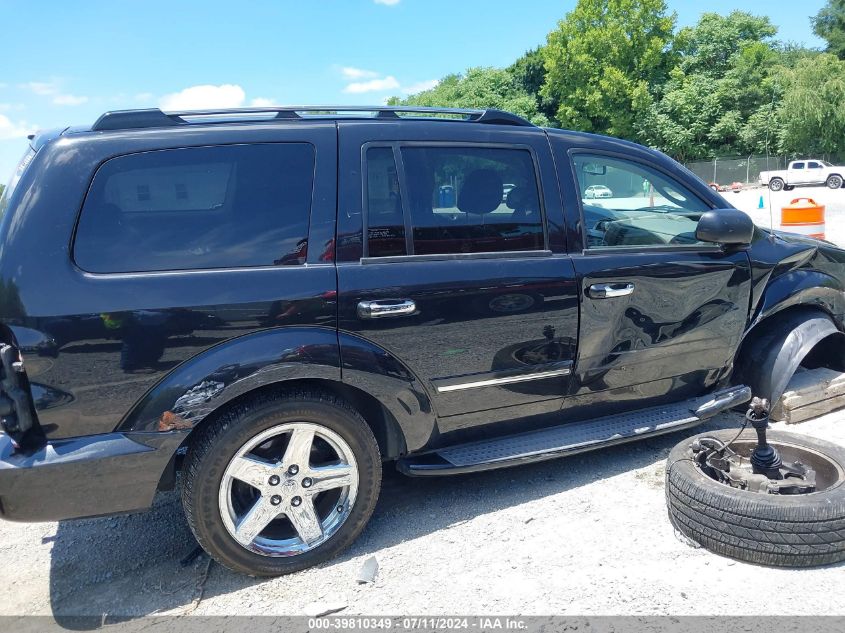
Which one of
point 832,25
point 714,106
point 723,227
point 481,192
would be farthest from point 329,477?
point 832,25

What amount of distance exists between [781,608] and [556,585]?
2.83ft

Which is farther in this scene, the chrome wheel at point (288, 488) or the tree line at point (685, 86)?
the tree line at point (685, 86)

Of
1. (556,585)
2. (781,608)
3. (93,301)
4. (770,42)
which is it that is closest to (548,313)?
(556,585)

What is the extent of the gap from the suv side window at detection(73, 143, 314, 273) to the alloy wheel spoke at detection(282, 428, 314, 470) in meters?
0.75

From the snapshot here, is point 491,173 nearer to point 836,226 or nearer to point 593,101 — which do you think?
point 836,226

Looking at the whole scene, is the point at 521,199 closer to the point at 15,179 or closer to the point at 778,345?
the point at 778,345

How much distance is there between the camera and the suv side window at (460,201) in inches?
117

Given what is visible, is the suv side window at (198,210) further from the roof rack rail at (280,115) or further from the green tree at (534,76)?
the green tree at (534,76)

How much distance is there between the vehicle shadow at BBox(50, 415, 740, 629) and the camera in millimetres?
2812

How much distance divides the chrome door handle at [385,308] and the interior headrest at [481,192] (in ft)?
1.96

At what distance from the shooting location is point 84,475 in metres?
2.48

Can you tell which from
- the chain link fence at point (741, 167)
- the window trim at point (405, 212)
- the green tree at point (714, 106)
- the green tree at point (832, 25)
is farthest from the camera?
the green tree at point (832, 25)

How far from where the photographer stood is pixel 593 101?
47.8 metres

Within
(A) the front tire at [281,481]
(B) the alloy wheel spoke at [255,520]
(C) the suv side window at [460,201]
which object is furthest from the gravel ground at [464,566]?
(C) the suv side window at [460,201]
